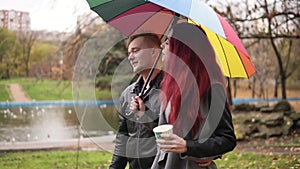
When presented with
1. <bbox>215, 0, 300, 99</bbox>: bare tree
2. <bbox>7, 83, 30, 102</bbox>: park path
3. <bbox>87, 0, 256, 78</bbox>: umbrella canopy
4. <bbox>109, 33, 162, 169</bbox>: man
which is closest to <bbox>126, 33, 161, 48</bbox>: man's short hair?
<bbox>109, 33, 162, 169</bbox>: man

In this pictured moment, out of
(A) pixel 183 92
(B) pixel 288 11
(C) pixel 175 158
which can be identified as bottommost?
(C) pixel 175 158

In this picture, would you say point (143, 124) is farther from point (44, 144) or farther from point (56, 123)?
point (56, 123)

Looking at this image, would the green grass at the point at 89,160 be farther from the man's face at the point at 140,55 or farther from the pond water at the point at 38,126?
the man's face at the point at 140,55

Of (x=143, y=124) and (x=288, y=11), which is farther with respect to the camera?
(x=288, y=11)

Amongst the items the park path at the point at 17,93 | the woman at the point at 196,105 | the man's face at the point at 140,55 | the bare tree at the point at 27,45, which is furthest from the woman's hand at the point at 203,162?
the bare tree at the point at 27,45

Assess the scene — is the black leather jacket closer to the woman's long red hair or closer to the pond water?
the woman's long red hair

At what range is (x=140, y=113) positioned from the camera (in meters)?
1.91

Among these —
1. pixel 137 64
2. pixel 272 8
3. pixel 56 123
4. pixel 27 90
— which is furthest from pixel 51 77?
pixel 137 64

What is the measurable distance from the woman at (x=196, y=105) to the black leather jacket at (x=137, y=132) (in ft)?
1.29

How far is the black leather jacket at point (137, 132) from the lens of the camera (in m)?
1.91

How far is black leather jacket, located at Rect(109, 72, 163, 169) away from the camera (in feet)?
6.27

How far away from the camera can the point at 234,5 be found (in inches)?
407

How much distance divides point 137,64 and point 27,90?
1833 centimetres

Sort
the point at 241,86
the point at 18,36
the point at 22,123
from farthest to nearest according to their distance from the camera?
the point at 241,86
the point at 18,36
the point at 22,123
